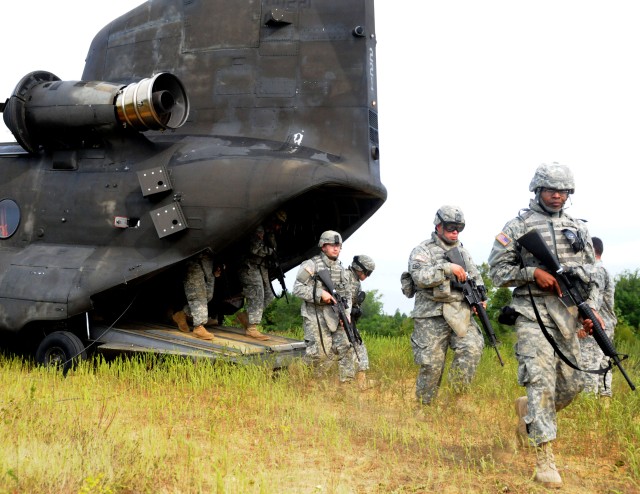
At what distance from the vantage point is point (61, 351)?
26.8 feet

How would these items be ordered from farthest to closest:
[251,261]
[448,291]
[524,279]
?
1. [251,261]
2. [448,291]
3. [524,279]

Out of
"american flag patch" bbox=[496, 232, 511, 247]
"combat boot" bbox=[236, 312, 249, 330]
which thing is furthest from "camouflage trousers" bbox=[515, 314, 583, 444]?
"combat boot" bbox=[236, 312, 249, 330]

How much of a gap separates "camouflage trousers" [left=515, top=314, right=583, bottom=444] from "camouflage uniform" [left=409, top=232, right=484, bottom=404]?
1.66 meters

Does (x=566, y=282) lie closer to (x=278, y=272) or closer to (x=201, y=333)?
(x=201, y=333)

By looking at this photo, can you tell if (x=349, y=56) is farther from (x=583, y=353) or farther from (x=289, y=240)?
(x=583, y=353)

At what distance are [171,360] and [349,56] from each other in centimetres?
391

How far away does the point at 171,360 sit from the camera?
25.6ft

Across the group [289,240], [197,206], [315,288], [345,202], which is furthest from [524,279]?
[289,240]

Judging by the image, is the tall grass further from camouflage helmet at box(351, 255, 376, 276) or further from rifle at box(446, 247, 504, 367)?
camouflage helmet at box(351, 255, 376, 276)

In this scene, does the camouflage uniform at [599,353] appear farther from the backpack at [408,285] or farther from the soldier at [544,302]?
the soldier at [544,302]

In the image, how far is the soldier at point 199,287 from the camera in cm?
852

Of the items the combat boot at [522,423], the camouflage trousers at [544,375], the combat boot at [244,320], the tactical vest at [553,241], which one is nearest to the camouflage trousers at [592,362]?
the combat boot at [522,423]

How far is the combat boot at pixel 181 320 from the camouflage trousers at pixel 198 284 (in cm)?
38

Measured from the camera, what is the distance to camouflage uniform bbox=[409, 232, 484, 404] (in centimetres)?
675
